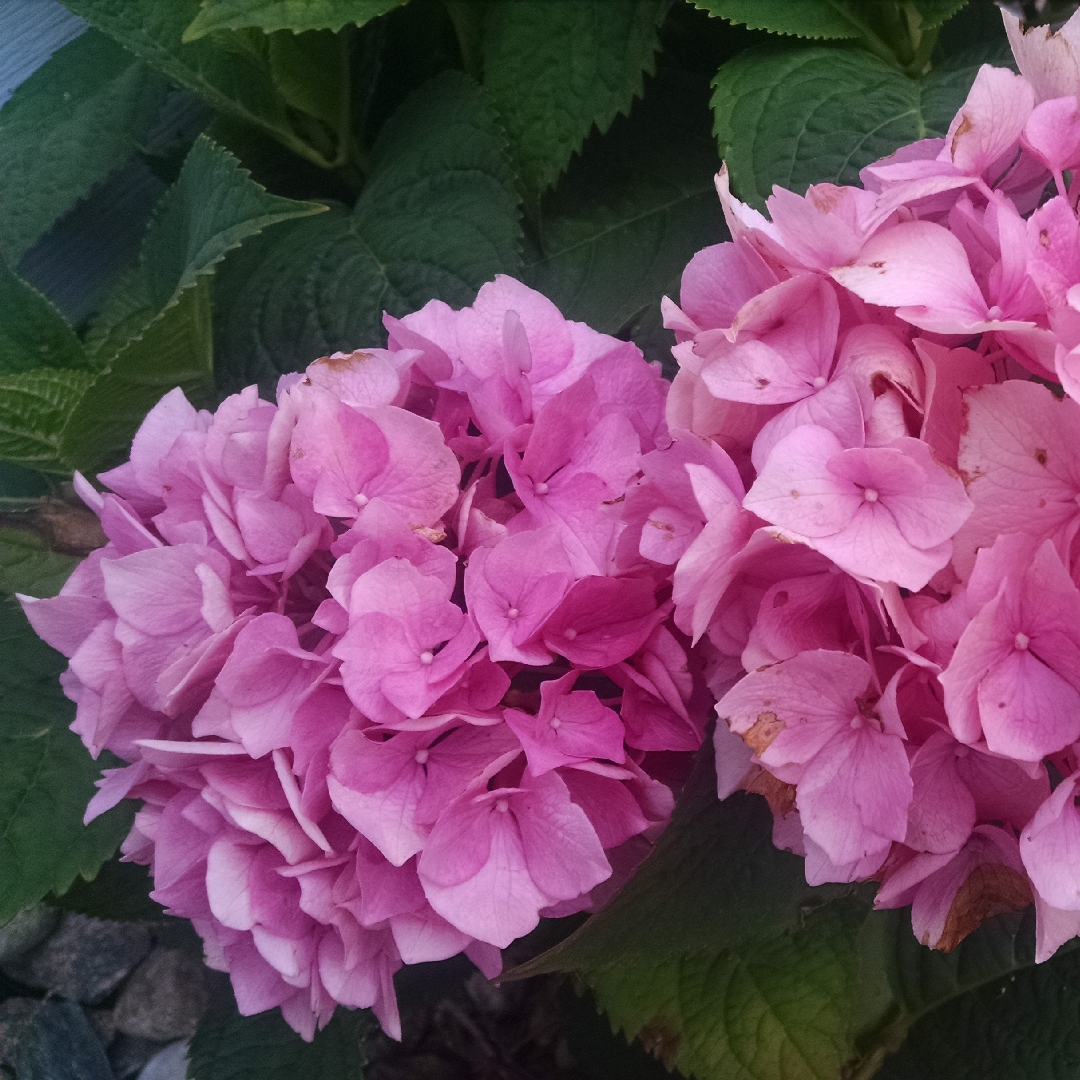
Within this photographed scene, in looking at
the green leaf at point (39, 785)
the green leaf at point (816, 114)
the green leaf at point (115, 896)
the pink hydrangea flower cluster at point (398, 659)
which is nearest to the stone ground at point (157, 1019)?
the green leaf at point (115, 896)

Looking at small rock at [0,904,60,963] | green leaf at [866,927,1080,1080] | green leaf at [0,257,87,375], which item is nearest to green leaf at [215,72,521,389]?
green leaf at [0,257,87,375]

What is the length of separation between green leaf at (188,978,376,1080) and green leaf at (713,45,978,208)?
0.55 meters

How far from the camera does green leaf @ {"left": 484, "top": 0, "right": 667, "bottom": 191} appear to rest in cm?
68

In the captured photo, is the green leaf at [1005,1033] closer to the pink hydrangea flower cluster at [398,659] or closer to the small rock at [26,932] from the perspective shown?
the pink hydrangea flower cluster at [398,659]

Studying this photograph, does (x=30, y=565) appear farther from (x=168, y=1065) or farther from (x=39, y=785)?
(x=168, y=1065)

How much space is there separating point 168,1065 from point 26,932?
0.17 m

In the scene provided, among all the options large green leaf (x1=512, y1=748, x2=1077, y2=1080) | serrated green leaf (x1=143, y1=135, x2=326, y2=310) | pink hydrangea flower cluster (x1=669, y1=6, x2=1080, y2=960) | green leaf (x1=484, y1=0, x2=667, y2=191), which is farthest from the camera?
green leaf (x1=484, y1=0, x2=667, y2=191)

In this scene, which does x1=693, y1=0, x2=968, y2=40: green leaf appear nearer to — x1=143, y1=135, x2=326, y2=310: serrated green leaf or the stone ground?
x1=143, y1=135, x2=326, y2=310: serrated green leaf

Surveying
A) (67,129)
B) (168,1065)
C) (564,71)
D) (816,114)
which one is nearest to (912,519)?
(816,114)

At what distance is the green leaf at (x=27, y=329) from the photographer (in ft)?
2.40

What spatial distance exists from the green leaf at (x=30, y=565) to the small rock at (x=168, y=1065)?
1.46 feet

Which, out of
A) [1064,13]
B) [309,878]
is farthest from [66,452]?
[1064,13]

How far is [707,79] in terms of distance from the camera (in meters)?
0.79

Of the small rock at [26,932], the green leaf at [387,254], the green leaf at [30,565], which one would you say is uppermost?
the green leaf at [387,254]
